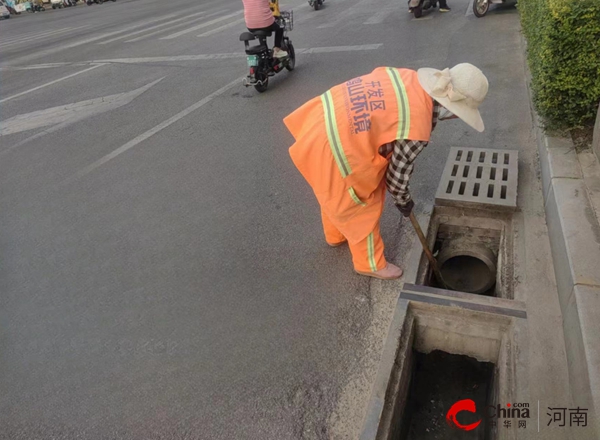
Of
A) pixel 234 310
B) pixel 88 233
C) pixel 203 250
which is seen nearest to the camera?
pixel 234 310

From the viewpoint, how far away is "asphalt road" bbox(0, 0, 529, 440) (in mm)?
2336

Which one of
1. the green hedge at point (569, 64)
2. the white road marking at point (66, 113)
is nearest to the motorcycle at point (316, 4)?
the white road marking at point (66, 113)

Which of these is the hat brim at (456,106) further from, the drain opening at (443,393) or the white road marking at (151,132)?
the white road marking at (151,132)

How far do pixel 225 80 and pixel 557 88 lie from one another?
5.22 meters

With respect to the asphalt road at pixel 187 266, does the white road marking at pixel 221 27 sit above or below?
above

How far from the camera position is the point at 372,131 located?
2.38 m

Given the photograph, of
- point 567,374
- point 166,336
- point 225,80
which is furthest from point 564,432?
point 225,80

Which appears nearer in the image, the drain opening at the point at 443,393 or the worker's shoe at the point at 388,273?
the drain opening at the point at 443,393

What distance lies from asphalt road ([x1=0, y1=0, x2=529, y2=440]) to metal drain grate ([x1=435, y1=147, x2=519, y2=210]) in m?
0.22

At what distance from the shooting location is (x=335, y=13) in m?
11.7

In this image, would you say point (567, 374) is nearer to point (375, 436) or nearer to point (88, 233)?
point (375, 436)

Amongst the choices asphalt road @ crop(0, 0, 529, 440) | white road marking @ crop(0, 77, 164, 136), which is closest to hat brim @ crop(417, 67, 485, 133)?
asphalt road @ crop(0, 0, 529, 440)

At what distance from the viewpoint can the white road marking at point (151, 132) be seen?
16.1ft

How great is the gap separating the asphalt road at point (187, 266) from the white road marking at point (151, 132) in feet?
0.09
